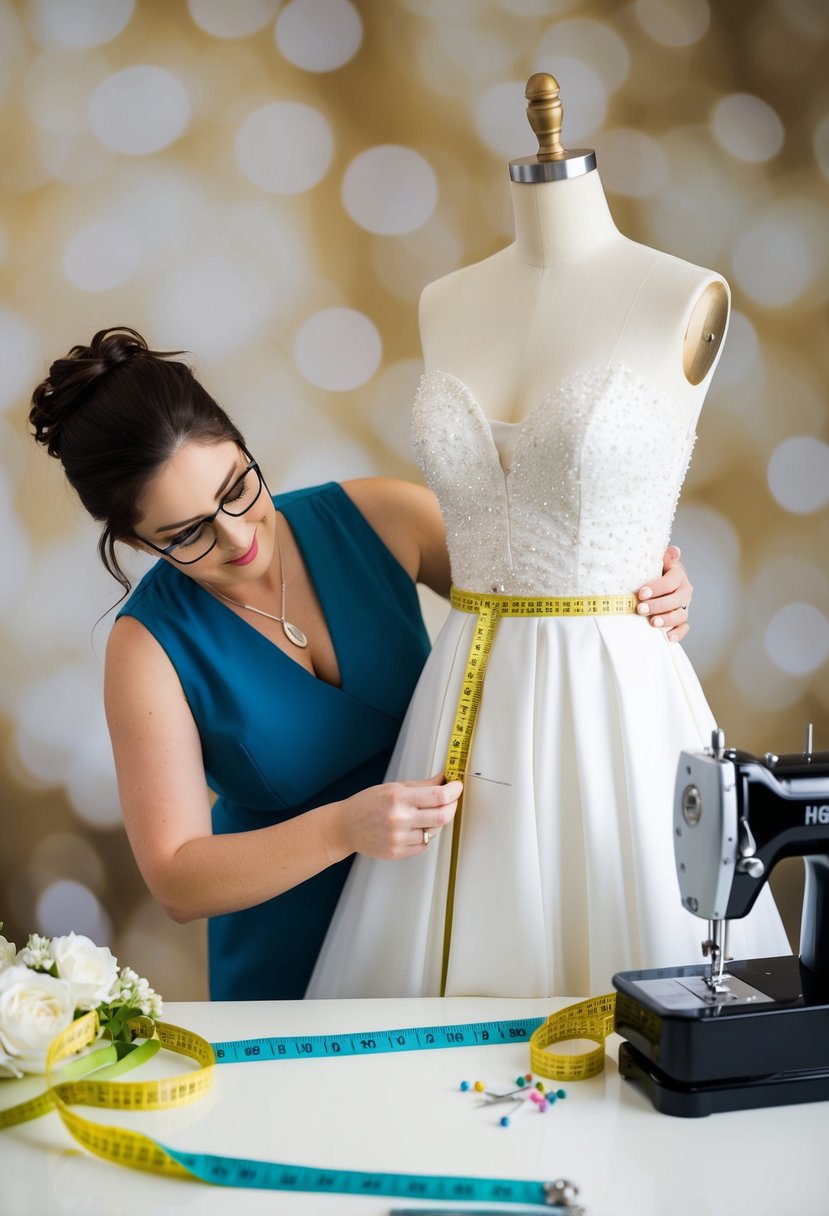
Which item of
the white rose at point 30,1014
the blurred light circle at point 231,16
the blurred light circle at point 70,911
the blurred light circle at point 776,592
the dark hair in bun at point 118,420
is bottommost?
the blurred light circle at point 70,911

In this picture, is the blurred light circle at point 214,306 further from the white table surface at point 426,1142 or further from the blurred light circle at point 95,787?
the white table surface at point 426,1142

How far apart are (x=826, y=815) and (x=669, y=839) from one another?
29cm

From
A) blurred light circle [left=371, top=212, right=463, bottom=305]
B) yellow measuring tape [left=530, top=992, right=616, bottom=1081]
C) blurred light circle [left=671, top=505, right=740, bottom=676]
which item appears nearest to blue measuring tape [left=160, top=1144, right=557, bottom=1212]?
yellow measuring tape [left=530, top=992, right=616, bottom=1081]

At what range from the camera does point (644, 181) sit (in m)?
2.62

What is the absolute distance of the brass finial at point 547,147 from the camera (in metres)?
1.53

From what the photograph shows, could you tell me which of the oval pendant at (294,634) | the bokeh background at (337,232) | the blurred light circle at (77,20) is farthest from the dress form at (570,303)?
the blurred light circle at (77,20)

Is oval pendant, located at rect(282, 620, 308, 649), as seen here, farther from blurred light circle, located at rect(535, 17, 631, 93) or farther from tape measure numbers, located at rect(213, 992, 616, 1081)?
blurred light circle, located at rect(535, 17, 631, 93)

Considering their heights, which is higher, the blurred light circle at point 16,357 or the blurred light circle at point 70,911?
the blurred light circle at point 16,357

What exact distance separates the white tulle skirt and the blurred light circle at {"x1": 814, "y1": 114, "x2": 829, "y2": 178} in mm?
1521

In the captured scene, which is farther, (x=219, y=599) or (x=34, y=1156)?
(x=219, y=599)

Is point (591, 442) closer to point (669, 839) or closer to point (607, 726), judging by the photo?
point (607, 726)

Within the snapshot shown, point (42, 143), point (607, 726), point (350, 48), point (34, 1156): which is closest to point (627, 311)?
point (607, 726)

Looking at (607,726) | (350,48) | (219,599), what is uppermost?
(350,48)

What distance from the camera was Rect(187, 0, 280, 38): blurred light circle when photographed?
2.56m
